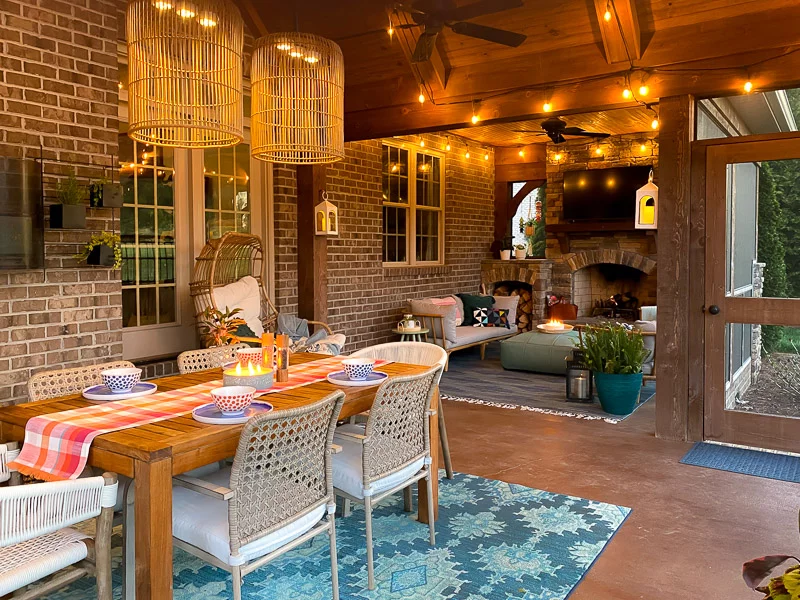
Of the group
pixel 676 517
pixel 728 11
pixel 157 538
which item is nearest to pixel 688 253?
pixel 728 11

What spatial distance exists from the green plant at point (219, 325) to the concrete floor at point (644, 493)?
5.88 feet

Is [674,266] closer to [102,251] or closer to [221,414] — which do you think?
[221,414]

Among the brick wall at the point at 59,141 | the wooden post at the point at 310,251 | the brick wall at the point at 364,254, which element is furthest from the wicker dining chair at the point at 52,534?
the brick wall at the point at 364,254


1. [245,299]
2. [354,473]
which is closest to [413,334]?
[245,299]

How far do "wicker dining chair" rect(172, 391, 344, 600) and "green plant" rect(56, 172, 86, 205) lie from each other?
2453mm

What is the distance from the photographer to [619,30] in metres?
4.60

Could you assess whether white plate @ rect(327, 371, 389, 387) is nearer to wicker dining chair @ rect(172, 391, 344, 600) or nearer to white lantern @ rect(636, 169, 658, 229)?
wicker dining chair @ rect(172, 391, 344, 600)

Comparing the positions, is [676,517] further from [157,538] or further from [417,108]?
[417,108]

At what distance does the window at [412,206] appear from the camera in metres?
8.27

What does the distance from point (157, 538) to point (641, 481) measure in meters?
2.86

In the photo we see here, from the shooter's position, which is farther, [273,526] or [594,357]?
[594,357]

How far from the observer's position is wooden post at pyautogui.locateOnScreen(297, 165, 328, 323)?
635 centimetres

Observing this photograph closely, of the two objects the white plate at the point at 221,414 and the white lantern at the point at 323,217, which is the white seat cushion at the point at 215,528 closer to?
the white plate at the point at 221,414

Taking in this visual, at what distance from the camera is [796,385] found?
435 cm
